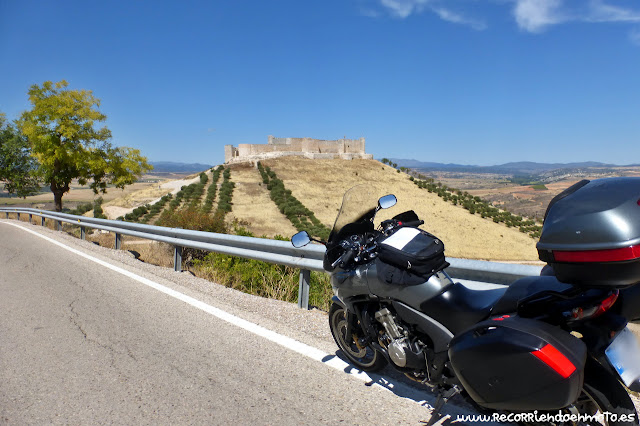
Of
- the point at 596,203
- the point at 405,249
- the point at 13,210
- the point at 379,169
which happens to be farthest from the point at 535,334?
the point at 379,169

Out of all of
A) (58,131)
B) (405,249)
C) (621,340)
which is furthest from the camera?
(58,131)

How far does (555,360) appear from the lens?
78.0 inches

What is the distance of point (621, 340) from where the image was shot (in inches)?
84.4

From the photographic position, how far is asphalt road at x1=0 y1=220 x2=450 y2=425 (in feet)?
10.2

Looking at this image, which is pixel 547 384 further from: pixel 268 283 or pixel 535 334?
pixel 268 283

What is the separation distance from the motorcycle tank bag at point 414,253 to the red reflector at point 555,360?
2.95 feet

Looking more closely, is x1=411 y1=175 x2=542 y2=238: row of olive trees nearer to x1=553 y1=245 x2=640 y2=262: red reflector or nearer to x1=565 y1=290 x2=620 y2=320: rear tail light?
x1=565 y1=290 x2=620 y2=320: rear tail light

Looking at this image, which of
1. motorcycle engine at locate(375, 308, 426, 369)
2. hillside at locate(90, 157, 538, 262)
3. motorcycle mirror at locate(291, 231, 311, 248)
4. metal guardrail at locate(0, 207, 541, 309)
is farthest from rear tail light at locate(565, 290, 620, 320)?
hillside at locate(90, 157, 538, 262)

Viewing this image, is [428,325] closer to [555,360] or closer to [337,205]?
[555,360]

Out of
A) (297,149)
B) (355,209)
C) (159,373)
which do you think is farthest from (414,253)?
(297,149)

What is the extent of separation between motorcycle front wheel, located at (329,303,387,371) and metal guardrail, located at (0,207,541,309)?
1049 mm

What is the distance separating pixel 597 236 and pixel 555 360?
603mm

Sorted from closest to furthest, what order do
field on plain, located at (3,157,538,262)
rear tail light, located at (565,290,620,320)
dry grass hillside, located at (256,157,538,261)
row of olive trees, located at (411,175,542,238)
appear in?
rear tail light, located at (565,290,620,320), field on plain, located at (3,157,538,262), dry grass hillside, located at (256,157,538,261), row of olive trees, located at (411,175,542,238)

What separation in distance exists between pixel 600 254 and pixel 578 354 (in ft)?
1.56
